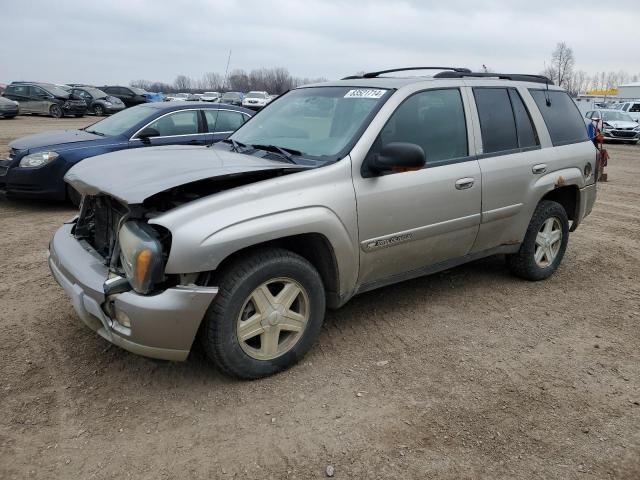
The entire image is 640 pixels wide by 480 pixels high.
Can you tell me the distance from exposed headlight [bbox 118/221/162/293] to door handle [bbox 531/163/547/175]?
3243mm

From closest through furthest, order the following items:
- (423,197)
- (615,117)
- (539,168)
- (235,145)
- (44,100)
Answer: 1. (423,197)
2. (235,145)
3. (539,168)
4. (615,117)
5. (44,100)

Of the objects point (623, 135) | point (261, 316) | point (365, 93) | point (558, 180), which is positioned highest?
point (365, 93)

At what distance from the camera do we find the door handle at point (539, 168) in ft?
15.2

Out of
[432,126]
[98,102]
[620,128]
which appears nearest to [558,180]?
[432,126]

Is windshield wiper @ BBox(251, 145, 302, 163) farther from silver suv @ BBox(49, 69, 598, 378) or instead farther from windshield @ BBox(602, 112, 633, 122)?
windshield @ BBox(602, 112, 633, 122)

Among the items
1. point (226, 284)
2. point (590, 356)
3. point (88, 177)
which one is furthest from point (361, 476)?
point (88, 177)

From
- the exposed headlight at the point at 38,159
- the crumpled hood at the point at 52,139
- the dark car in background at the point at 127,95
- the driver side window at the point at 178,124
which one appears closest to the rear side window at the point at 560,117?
the driver side window at the point at 178,124

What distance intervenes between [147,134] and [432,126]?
4.64 m

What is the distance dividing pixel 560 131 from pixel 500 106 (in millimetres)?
881

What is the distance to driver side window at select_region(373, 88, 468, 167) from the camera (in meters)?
3.79

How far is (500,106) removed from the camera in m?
4.54

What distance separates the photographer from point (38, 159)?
7.22m

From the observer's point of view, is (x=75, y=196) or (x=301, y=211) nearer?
(x=301, y=211)

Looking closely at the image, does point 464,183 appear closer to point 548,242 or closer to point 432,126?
point 432,126
